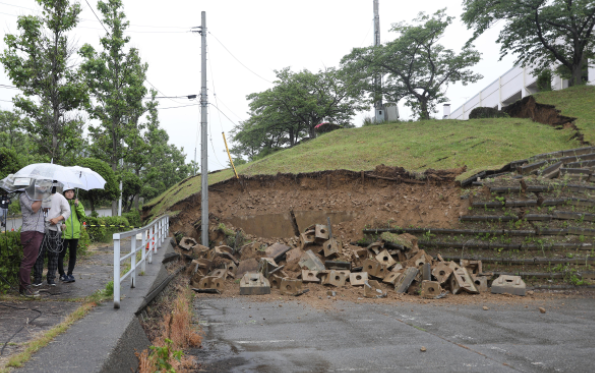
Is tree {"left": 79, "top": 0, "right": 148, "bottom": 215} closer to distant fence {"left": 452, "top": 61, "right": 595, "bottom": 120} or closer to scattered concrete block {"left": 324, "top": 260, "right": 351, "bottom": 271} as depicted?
scattered concrete block {"left": 324, "top": 260, "right": 351, "bottom": 271}

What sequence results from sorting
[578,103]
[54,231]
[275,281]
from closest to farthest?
[54,231] < [275,281] < [578,103]

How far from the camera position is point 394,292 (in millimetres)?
10914

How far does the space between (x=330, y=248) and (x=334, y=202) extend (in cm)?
301

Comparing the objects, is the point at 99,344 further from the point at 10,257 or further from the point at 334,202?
the point at 334,202

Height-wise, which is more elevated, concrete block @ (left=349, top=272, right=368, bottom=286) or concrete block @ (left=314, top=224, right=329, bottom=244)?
concrete block @ (left=314, top=224, right=329, bottom=244)

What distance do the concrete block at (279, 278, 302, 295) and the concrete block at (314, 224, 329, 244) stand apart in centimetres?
286

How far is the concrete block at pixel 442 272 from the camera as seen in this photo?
10.8 meters

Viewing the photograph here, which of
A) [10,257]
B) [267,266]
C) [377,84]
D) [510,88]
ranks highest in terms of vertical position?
[510,88]

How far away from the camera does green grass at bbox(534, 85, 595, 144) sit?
62.8 feet

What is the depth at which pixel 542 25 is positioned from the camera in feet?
81.5

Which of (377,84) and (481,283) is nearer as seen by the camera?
(481,283)

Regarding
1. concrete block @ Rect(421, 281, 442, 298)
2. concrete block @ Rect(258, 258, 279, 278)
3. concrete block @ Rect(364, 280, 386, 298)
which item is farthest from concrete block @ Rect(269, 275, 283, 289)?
concrete block @ Rect(421, 281, 442, 298)

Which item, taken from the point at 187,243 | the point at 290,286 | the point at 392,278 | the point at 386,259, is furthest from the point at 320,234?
the point at 187,243

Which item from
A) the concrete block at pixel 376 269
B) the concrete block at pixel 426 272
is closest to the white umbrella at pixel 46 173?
the concrete block at pixel 376 269
